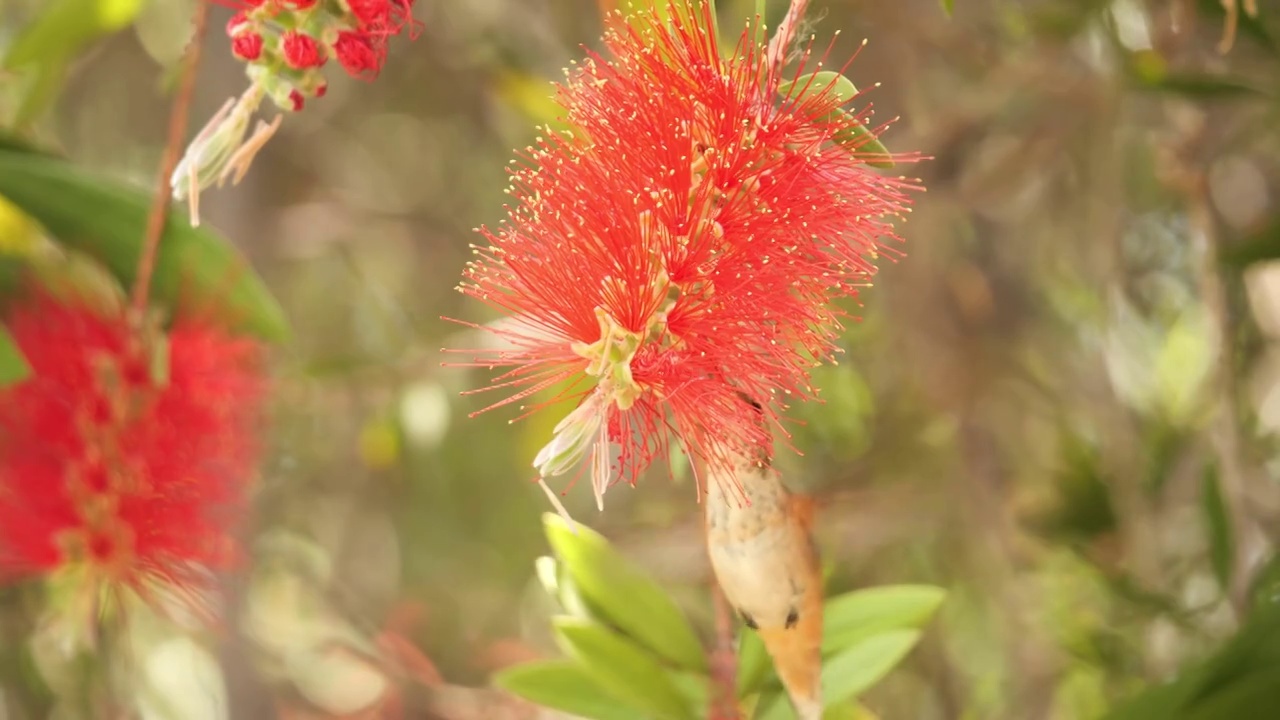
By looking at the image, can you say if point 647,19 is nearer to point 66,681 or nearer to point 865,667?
point 865,667

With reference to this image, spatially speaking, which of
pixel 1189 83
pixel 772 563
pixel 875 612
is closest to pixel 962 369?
pixel 1189 83

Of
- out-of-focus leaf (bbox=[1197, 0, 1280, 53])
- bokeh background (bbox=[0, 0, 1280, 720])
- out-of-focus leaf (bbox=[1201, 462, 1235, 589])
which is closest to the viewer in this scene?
out-of-focus leaf (bbox=[1197, 0, 1280, 53])

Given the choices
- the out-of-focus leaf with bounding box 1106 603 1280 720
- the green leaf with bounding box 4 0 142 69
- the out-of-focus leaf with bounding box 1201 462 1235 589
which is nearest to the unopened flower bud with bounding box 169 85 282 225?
the green leaf with bounding box 4 0 142 69

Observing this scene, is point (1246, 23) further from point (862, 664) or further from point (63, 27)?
point (63, 27)

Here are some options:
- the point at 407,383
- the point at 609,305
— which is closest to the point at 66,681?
the point at 407,383

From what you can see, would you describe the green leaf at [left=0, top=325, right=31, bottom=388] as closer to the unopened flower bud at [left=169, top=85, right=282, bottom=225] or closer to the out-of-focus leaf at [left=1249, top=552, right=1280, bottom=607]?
the unopened flower bud at [left=169, top=85, right=282, bottom=225]

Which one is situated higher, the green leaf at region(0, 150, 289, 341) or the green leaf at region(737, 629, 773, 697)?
the green leaf at region(0, 150, 289, 341)
